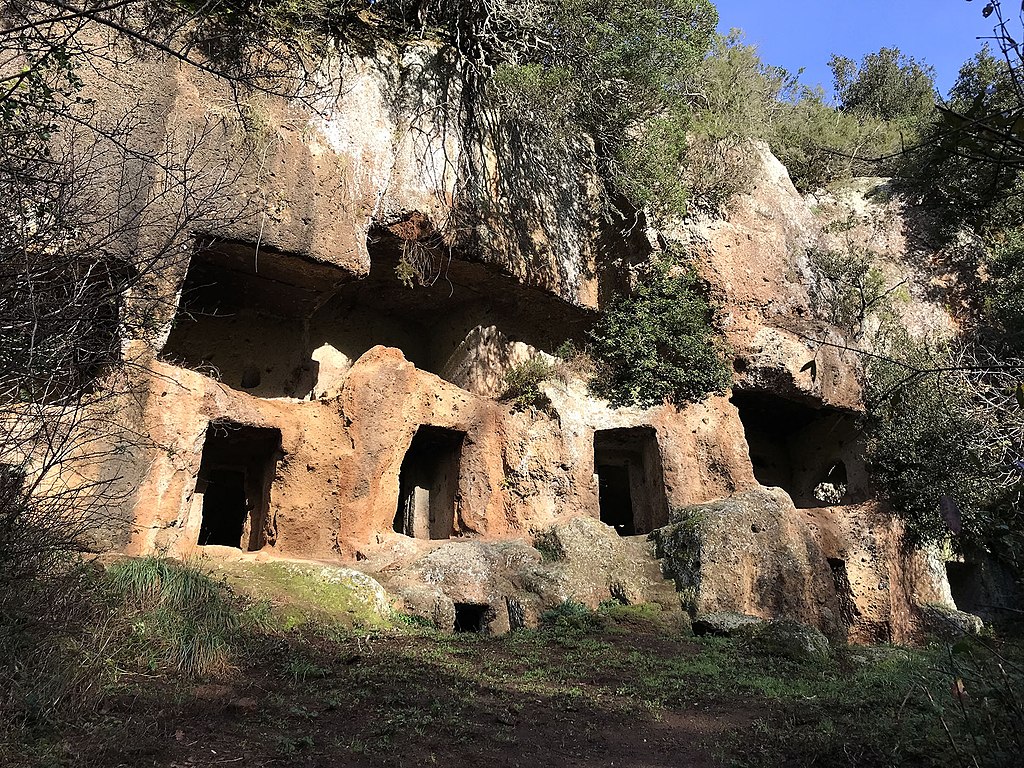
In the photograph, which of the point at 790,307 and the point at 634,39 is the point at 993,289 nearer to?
the point at 790,307

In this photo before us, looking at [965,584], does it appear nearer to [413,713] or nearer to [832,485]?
[832,485]

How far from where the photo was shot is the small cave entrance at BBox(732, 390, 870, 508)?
16328 mm

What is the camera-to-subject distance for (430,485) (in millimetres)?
14164

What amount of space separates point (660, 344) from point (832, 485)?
578 cm

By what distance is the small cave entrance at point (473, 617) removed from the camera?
1080cm

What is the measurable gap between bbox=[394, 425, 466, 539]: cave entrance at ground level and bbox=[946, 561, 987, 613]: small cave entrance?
33.3 ft

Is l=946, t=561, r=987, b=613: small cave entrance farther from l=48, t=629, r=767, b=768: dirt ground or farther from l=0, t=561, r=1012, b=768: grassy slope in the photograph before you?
l=48, t=629, r=767, b=768: dirt ground

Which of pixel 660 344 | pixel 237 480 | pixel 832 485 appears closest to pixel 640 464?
pixel 660 344

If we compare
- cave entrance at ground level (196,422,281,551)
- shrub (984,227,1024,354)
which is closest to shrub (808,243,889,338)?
shrub (984,227,1024,354)

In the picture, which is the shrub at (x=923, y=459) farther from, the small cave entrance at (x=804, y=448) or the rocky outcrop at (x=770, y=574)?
the rocky outcrop at (x=770, y=574)

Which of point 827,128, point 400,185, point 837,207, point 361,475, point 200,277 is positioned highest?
point 827,128

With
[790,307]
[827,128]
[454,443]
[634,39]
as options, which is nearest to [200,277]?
[454,443]

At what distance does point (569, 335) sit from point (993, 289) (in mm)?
10393

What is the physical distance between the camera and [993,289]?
18141mm
